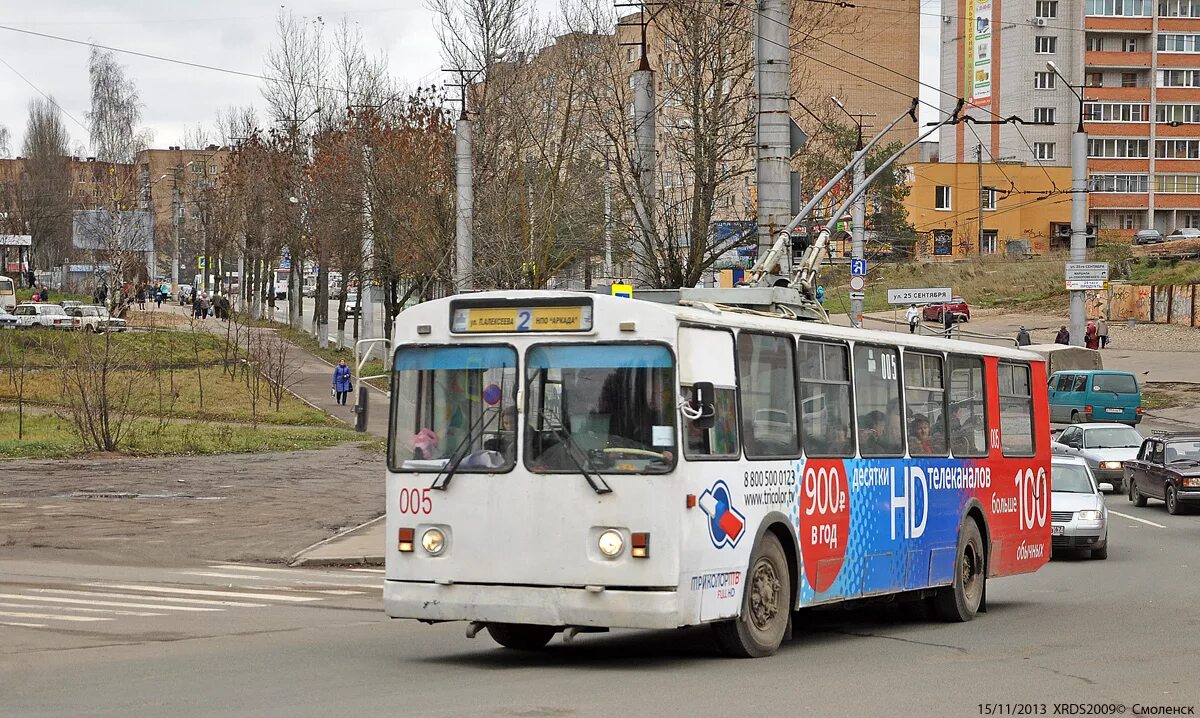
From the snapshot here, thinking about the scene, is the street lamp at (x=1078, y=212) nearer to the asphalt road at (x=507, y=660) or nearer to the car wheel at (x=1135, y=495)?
the car wheel at (x=1135, y=495)

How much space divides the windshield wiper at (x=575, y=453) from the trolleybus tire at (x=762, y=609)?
1.47 m

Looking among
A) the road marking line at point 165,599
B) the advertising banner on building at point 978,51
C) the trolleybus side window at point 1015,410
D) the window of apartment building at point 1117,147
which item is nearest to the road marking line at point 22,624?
the road marking line at point 165,599

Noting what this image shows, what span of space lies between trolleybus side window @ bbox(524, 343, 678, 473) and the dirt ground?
984 centimetres

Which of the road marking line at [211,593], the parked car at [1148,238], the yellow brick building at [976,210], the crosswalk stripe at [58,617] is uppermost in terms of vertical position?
the yellow brick building at [976,210]

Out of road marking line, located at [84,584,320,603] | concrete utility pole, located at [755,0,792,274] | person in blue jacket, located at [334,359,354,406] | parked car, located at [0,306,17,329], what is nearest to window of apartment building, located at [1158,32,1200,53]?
person in blue jacket, located at [334,359,354,406]

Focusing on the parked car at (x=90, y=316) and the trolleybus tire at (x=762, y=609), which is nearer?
the trolleybus tire at (x=762, y=609)

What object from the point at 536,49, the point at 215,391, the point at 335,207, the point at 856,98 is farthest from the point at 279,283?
the point at 536,49

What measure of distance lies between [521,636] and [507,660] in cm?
58

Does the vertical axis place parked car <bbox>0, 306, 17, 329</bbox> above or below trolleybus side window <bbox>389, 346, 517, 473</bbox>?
above

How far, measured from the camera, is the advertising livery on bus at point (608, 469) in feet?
34.0

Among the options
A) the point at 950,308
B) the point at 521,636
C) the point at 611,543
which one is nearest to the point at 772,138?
the point at 521,636

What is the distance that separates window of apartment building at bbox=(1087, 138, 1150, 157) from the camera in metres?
109

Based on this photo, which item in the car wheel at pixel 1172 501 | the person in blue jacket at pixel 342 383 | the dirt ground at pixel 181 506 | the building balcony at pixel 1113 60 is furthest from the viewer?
the building balcony at pixel 1113 60

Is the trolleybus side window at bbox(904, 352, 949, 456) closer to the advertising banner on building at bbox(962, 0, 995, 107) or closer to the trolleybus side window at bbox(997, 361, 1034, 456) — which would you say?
the trolleybus side window at bbox(997, 361, 1034, 456)
